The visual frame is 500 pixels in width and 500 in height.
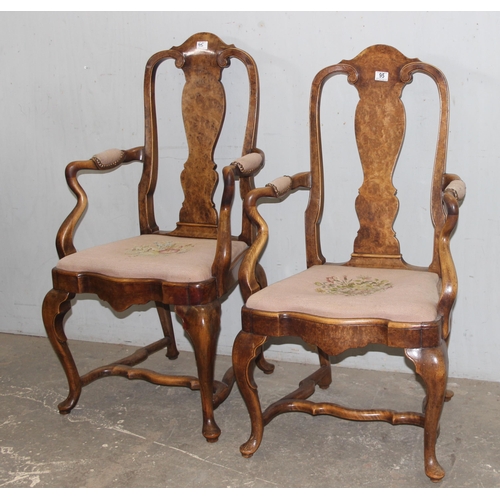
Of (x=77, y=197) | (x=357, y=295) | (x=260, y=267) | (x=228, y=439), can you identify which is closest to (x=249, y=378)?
(x=228, y=439)

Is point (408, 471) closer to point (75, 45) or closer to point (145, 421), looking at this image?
point (145, 421)

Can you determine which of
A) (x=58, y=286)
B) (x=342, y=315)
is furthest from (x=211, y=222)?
(x=342, y=315)

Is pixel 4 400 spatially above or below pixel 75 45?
below

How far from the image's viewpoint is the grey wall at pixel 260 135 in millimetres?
2625

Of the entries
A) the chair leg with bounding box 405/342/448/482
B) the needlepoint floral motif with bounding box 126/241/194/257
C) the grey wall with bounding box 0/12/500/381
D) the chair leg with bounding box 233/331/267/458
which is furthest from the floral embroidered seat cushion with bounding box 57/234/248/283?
the chair leg with bounding box 405/342/448/482

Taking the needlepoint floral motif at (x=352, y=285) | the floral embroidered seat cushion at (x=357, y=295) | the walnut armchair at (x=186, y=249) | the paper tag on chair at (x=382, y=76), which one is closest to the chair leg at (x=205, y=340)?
the walnut armchair at (x=186, y=249)

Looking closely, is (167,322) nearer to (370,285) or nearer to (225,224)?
(225,224)

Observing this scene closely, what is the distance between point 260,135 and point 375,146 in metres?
0.60

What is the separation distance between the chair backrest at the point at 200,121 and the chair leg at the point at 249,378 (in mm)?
610

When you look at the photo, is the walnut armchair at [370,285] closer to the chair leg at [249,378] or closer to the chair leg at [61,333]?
the chair leg at [249,378]

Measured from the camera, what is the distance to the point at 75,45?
310cm

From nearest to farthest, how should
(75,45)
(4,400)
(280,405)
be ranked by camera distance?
(280,405)
(4,400)
(75,45)

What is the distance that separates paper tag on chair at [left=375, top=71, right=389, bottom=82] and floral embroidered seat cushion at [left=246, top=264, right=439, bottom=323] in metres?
0.66
